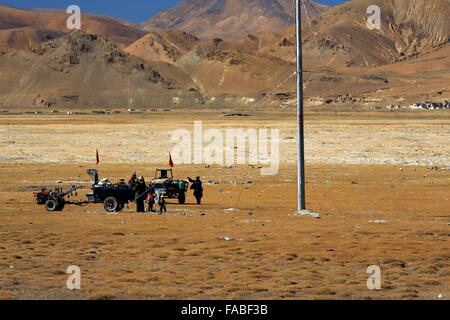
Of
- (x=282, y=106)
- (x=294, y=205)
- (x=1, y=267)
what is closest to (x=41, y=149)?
(x=294, y=205)

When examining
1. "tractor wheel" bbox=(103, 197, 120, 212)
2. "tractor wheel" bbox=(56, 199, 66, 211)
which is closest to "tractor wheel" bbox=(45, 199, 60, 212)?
"tractor wheel" bbox=(56, 199, 66, 211)

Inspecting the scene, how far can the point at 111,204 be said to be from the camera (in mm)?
23344

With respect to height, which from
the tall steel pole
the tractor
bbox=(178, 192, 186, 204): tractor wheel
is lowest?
bbox=(178, 192, 186, 204): tractor wheel

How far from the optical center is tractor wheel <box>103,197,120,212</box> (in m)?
23.3

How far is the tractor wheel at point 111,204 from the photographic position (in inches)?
917

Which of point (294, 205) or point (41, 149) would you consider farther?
point (41, 149)

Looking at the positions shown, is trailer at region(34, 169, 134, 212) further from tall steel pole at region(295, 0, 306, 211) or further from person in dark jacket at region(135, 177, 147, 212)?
tall steel pole at region(295, 0, 306, 211)

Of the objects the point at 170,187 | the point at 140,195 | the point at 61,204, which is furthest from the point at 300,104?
the point at 61,204

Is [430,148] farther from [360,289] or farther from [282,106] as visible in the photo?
[282,106]

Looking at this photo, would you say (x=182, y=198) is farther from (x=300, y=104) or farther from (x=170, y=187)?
(x=300, y=104)

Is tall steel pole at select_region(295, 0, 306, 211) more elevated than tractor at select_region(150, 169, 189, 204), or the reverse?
tall steel pole at select_region(295, 0, 306, 211)

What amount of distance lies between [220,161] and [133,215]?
21.5 meters
